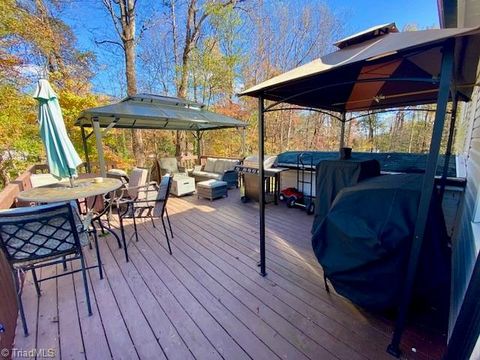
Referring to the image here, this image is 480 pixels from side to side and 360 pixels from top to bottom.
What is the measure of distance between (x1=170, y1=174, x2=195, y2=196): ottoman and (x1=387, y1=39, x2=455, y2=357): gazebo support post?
5252mm

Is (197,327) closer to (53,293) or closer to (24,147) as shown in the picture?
(53,293)

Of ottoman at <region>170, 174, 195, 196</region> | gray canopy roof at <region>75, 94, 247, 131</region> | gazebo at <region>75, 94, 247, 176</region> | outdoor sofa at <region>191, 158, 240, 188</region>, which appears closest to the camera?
gazebo at <region>75, 94, 247, 176</region>

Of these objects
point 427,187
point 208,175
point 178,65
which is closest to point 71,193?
point 427,187

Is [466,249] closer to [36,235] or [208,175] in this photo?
[36,235]

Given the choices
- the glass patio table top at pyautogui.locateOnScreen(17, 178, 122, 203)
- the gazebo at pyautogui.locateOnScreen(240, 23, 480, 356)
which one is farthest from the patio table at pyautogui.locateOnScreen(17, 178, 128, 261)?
the gazebo at pyautogui.locateOnScreen(240, 23, 480, 356)

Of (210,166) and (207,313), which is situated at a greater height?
(210,166)

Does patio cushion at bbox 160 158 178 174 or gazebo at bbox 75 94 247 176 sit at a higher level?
gazebo at bbox 75 94 247 176

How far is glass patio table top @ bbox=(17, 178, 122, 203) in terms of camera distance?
2379mm

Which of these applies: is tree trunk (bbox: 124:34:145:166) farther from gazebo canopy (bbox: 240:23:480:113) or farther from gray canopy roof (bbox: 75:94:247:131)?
gazebo canopy (bbox: 240:23:480:113)

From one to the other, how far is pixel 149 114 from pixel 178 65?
5.60m

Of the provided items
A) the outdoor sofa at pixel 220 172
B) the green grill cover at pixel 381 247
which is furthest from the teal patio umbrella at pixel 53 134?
the outdoor sofa at pixel 220 172

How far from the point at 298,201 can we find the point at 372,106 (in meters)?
2.30

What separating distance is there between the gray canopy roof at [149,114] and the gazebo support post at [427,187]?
504 cm

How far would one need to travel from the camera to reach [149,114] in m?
5.13
